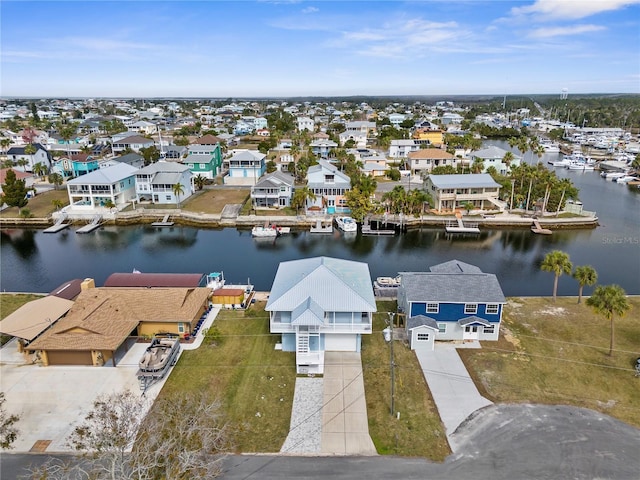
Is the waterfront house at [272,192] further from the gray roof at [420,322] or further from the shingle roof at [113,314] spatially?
the gray roof at [420,322]

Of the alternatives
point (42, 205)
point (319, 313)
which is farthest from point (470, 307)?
point (42, 205)

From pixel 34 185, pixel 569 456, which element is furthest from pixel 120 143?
pixel 569 456

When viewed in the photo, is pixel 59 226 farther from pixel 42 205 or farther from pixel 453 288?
pixel 453 288

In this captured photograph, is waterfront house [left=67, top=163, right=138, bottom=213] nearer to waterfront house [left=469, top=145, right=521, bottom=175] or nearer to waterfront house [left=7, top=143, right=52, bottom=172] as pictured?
waterfront house [left=7, top=143, right=52, bottom=172]

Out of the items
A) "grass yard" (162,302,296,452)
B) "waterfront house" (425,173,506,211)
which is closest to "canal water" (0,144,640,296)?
"waterfront house" (425,173,506,211)

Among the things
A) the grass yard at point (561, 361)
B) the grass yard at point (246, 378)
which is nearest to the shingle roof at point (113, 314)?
the grass yard at point (246, 378)

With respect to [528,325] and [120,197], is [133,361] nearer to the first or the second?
[528,325]
